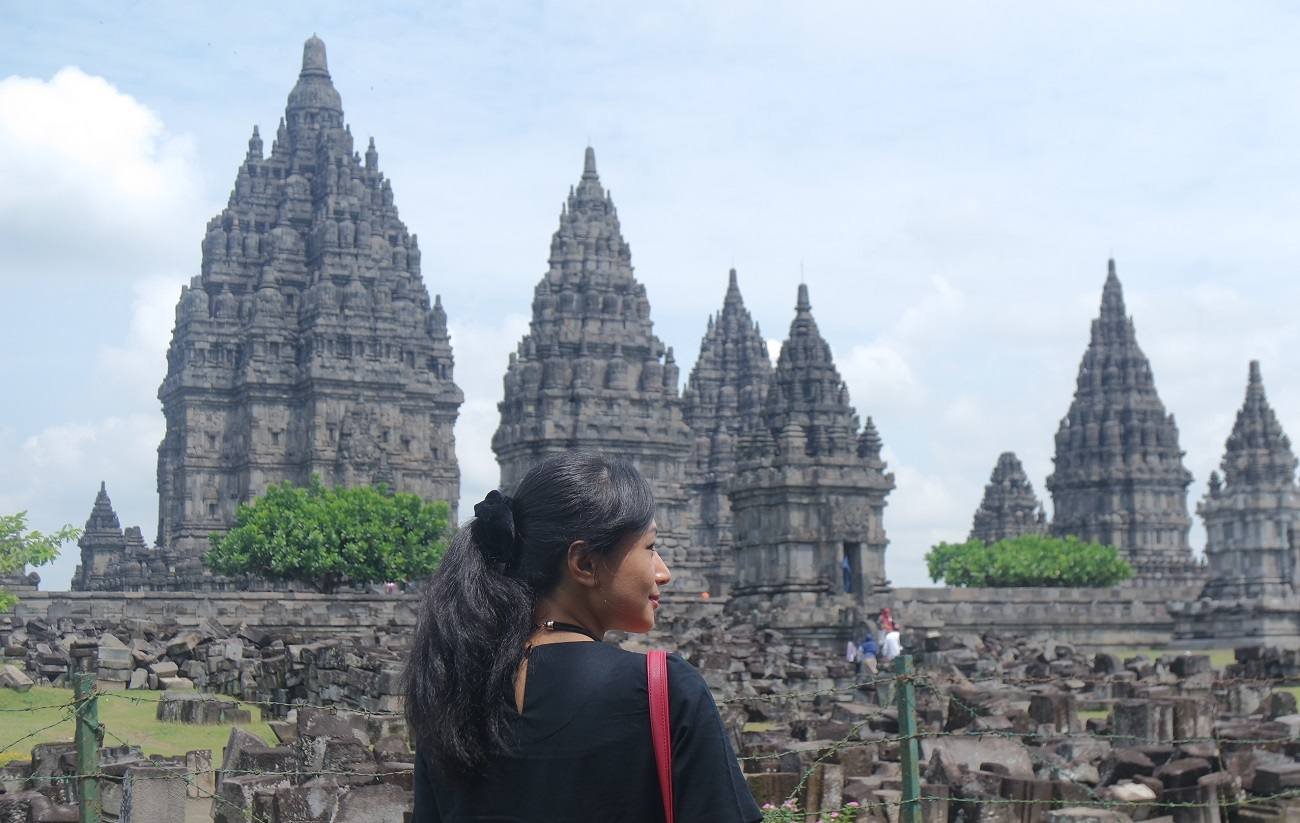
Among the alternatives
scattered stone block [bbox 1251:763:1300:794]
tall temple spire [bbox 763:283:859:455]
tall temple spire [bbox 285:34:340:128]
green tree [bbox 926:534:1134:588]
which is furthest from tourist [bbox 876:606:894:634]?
tall temple spire [bbox 285:34:340:128]

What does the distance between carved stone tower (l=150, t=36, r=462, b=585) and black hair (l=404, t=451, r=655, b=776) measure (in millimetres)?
58884

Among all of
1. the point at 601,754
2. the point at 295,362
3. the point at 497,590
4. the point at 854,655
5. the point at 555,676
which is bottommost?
the point at 854,655

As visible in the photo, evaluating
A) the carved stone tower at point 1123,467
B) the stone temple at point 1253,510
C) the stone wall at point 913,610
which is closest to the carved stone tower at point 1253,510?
the stone temple at point 1253,510

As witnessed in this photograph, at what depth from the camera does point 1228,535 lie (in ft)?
152

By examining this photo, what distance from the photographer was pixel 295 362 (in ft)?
217

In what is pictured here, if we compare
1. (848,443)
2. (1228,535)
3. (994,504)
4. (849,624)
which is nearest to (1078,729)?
(849,624)

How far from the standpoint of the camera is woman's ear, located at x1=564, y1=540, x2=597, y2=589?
11.7 feet

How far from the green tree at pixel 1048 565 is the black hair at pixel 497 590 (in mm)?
54935

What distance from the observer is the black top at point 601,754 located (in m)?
3.26

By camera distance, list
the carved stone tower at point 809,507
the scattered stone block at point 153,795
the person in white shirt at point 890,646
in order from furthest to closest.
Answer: the carved stone tower at point 809,507 → the person in white shirt at point 890,646 → the scattered stone block at point 153,795

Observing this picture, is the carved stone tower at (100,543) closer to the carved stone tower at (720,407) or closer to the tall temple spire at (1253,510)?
the carved stone tower at (720,407)

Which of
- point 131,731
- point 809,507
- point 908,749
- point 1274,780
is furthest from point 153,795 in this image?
point 809,507

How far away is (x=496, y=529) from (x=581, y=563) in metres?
0.20

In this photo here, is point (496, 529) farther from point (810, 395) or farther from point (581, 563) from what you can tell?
point (810, 395)
